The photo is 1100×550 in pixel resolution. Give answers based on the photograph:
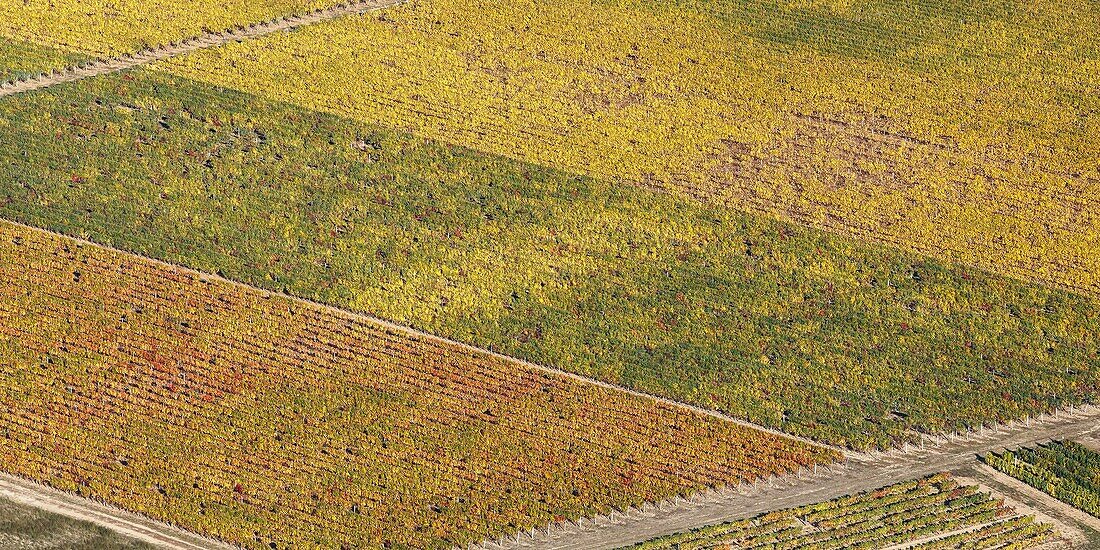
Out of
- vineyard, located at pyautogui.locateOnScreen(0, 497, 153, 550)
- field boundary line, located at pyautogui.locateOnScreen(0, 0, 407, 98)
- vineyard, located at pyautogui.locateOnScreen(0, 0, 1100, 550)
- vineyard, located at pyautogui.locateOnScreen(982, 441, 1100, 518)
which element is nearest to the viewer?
vineyard, located at pyautogui.locateOnScreen(0, 497, 153, 550)

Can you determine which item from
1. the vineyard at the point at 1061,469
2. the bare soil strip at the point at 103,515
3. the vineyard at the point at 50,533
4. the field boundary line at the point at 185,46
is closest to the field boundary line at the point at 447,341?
the vineyard at the point at 1061,469

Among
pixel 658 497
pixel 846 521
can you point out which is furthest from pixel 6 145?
pixel 846 521

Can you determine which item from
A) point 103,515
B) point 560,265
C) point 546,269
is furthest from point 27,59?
point 560,265

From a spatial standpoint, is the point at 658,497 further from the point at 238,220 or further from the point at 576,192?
the point at 238,220

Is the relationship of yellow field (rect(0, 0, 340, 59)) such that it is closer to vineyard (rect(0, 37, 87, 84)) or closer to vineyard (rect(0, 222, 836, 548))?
vineyard (rect(0, 37, 87, 84))

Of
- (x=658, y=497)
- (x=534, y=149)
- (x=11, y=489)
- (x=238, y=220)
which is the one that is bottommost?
(x=11, y=489)

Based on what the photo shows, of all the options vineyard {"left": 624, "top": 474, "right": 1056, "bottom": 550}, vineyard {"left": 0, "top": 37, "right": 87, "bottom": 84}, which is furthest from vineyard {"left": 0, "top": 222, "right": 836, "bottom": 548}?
vineyard {"left": 0, "top": 37, "right": 87, "bottom": 84}

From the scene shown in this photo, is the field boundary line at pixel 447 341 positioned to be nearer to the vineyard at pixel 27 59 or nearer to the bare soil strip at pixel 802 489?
the bare soil strip at pixel 802 489
